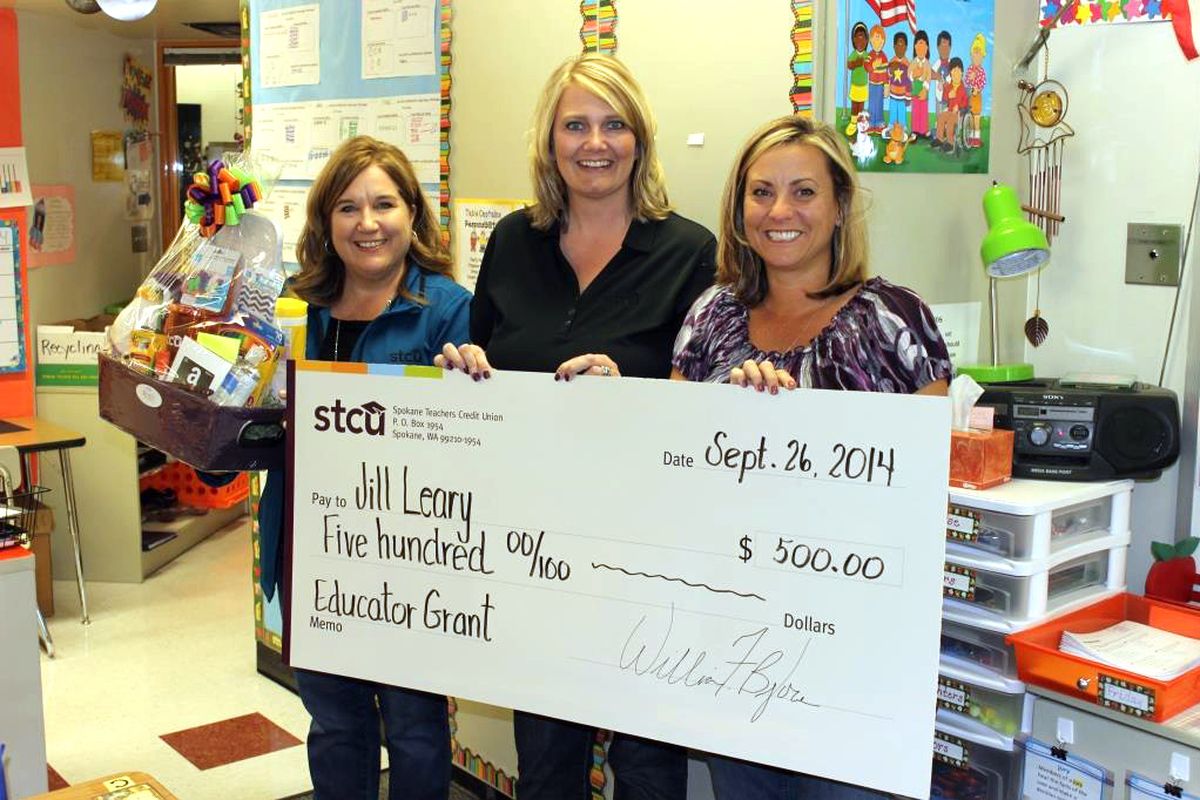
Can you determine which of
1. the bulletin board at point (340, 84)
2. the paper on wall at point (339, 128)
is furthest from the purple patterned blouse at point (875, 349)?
the paper on wall at point (339, 128)

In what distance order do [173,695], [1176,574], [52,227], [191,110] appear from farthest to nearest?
[191,110], [52,227], [173,695], [1176,574]

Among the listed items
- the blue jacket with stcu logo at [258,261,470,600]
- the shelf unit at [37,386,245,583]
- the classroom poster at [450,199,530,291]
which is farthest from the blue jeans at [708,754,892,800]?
the shelf unit at [37,386,245,583]

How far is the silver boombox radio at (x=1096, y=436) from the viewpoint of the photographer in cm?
224

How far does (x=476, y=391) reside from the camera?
1.87 metres

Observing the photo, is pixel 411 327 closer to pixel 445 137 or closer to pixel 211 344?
pixel 211 344

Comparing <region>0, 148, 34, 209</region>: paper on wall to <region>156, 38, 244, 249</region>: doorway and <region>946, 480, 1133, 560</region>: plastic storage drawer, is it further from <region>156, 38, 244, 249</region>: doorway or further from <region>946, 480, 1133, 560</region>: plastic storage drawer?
<region>946, 480, 1133, 560</region>: plastic storage drawer

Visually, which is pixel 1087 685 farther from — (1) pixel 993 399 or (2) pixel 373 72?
(2) pixel 373 72

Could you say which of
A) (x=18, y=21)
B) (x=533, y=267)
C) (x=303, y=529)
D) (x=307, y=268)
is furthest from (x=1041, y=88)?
(x=18, y=21)

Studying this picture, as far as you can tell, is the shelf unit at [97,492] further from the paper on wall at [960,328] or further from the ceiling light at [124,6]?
the paper on wall at [960,328]

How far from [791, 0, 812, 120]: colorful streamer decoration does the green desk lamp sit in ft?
1.71

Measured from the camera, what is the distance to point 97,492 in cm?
491

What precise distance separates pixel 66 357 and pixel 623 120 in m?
3.68

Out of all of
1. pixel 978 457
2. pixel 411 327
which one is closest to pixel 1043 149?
pixel 978 457

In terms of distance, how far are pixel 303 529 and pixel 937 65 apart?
1583 mm
